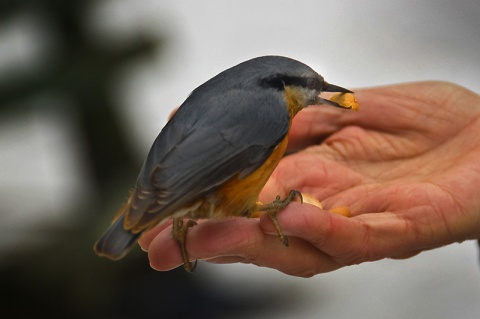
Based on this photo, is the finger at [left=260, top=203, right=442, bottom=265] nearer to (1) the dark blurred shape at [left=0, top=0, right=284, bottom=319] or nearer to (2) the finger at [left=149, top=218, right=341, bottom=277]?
(2) the finger at [left=149, top=218, right=341, bottom=277]

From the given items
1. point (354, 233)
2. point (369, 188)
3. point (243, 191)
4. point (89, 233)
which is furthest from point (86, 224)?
point (354, 233)

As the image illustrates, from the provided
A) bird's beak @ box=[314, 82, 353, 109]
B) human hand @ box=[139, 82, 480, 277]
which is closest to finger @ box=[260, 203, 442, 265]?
human hand @ box=[139, 82, 480, 277]

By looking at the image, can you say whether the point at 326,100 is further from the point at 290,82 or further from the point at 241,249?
the point at 241,249

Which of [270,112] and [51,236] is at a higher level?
[270,112]

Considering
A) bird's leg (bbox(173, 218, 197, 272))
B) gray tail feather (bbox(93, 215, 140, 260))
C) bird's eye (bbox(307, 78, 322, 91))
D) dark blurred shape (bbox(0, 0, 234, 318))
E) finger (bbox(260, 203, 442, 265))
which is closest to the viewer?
gray tail feather (bbox(93, 215, 140, 260))

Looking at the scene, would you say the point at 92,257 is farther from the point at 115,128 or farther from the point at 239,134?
the point at 239,134

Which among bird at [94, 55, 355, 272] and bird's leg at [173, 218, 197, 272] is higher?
bird at [94, 55, 355, 272]

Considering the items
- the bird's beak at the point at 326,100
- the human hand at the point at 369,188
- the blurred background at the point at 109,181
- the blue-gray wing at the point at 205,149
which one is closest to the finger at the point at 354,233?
the human hand at the point at 369,188

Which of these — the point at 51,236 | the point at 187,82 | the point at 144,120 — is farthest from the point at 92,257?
the point at 187,82
